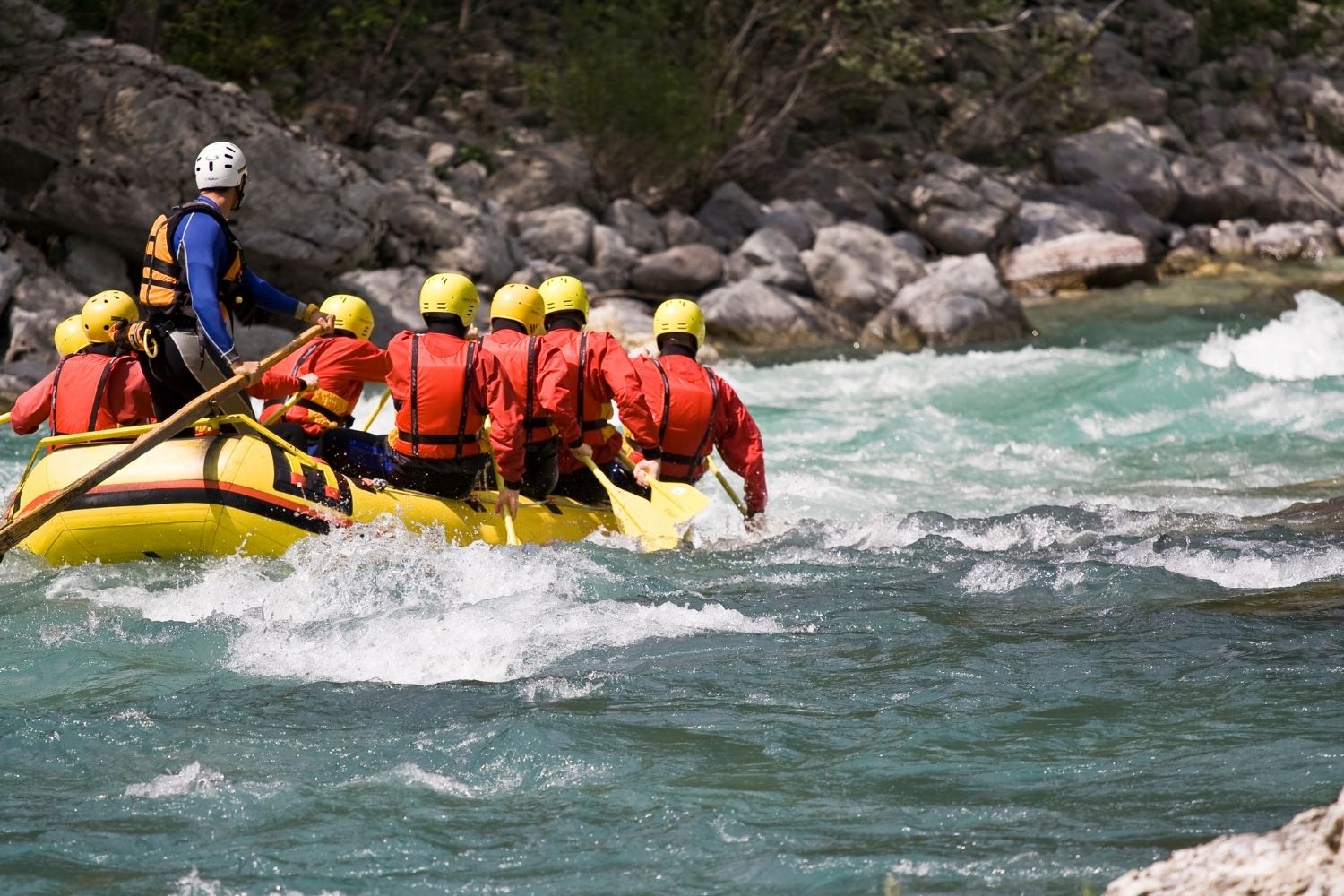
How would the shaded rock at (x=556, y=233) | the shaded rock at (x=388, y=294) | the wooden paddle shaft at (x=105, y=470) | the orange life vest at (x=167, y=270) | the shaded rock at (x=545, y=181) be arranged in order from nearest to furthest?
the wooden paddle shaft at (x=105, y=470)
the orange life vest at (x=167, y=270)
the shaded rock at (x=388, y=294)
the shaded rock at (x=556, y=233)
the shaded rock at (x=545, y=181)

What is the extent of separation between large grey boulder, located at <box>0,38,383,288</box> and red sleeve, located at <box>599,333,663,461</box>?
25.5 ft

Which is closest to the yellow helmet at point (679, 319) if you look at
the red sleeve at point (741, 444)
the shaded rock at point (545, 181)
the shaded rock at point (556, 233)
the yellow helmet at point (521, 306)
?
the red sleeve at point (741, 444)

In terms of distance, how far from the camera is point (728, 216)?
2045 centimetres

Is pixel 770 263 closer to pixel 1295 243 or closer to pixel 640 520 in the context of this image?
pixel 1295 243

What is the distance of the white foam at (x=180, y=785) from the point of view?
4230mm

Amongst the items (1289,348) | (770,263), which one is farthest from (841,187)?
(1289,348)

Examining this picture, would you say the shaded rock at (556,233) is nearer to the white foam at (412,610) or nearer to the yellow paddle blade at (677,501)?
the yellow paddle blade at (677,501)

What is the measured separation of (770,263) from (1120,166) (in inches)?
339

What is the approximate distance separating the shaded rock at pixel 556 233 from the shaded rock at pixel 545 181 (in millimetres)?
610

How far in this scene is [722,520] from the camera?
9.11 metres

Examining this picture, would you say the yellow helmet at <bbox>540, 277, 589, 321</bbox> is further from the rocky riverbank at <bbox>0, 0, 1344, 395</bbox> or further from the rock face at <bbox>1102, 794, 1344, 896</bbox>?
the rocky riverbank at <bbox>0, 0, 1344, 395</bbox>

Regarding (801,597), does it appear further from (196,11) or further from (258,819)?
(196,11)

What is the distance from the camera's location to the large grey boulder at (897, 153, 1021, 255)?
21.1 m

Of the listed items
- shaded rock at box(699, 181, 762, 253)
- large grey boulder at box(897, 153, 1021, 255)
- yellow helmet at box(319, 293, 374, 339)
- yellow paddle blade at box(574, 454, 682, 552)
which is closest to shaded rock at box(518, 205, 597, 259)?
shaded rock at box(699, 181, 762, 253)
